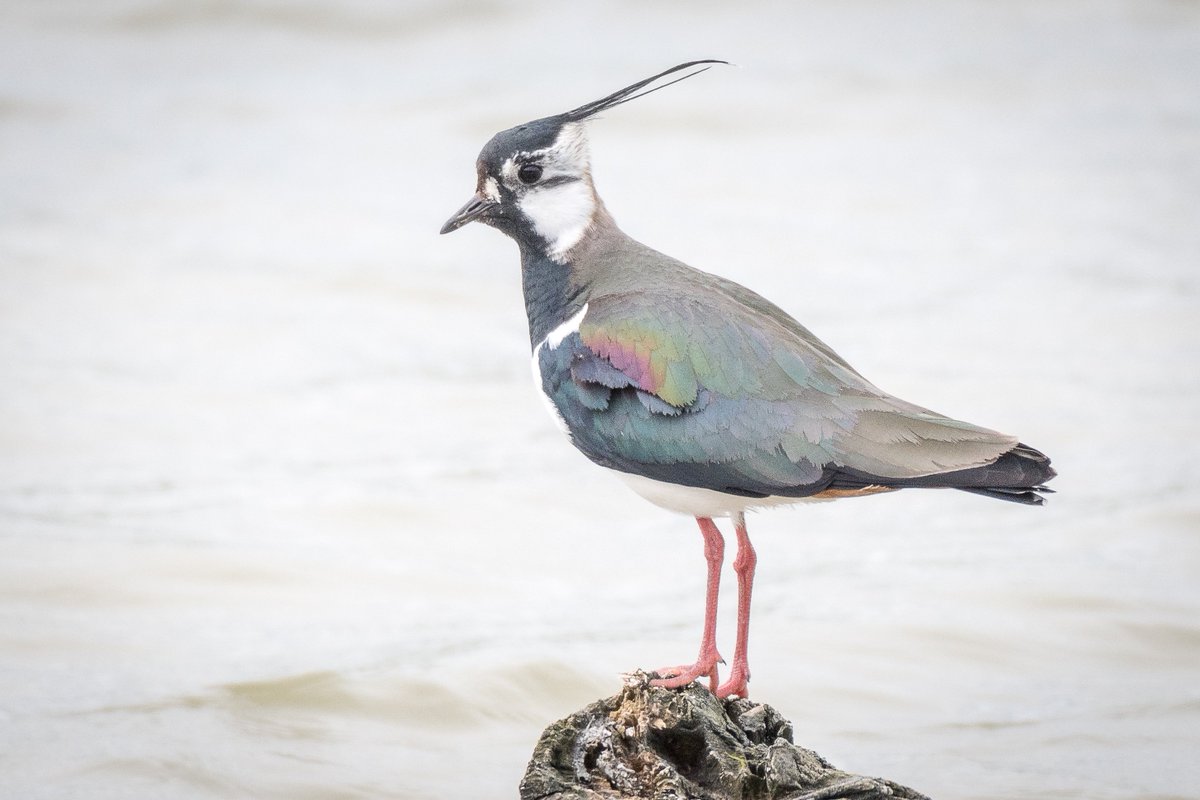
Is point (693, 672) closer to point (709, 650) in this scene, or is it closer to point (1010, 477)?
point (709, 650)

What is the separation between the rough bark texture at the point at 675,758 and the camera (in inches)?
263

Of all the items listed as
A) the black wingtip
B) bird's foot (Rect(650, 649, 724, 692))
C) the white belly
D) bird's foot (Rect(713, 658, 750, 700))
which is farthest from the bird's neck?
the black wingtip

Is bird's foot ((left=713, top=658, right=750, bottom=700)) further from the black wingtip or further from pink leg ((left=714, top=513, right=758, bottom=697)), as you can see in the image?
the black wingtip

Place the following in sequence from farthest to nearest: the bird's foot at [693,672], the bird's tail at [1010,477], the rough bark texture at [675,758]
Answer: the bird's foot at [693,672], the bird's tail at [1010,477], the rough bark texture at [675,758]

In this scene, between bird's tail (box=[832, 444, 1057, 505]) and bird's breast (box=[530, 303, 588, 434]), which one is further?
bird's breast (box=[530, 303, 588, 434])

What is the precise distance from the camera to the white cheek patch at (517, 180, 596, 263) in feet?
27.0

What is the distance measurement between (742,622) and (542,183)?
2290 mm

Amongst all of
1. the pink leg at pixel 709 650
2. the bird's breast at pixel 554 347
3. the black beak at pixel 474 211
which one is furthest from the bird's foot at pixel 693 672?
the black beak at pixel 474 211

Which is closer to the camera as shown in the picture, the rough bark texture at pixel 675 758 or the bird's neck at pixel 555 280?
the rough bark texture at pixel 675 758

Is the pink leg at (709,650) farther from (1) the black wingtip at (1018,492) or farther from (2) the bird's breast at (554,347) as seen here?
(1) the black wingtip at (1018,492)

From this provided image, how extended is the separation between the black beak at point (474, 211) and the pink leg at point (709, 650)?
5.90ft

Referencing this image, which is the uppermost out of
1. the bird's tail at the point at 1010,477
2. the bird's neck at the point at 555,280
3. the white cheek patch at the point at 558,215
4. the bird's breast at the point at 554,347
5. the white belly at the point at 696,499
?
the white cheek patch at the point at 558,215

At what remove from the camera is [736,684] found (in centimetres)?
759

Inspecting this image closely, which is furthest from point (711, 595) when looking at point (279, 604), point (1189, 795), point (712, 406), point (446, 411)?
point (446, 411)
